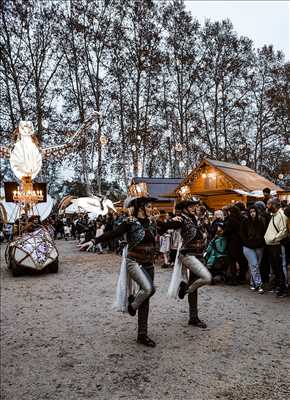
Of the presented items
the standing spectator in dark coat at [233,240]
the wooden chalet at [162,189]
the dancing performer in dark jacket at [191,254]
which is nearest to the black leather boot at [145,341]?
the dancing performer in dark jacket at [191,254]

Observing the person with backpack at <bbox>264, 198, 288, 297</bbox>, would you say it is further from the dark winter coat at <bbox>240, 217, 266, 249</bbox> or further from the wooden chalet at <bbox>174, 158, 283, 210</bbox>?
the wooden chalet at <bbox>174, 158, 283, 210</bbox>

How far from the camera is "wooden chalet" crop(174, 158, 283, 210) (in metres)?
14.5

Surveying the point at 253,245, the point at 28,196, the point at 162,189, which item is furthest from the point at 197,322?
the point at 162,189

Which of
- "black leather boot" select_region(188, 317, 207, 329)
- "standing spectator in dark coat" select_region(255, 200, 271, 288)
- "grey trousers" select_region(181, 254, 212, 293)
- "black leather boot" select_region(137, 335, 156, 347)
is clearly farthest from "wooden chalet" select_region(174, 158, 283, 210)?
"black leather boot" select_region(137, 335, 156, 347)

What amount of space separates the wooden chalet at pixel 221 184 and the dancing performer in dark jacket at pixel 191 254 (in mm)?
8840

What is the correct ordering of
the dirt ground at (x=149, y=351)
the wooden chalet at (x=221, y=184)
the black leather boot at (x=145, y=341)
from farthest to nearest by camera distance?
1. the wooden chalet at (x=221, y=184)
2. the black leather boot at (x=145, y=341)
3. the dirt ground at (x=149, y=351)

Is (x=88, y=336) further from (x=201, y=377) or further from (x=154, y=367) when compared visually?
(x=201, y=377)

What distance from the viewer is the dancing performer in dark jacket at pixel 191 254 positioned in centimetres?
467

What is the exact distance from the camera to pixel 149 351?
387cm

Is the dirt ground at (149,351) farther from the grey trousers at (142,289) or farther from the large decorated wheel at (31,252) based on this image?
the large decorated wheel at (31,252)

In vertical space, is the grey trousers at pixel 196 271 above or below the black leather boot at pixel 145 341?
above

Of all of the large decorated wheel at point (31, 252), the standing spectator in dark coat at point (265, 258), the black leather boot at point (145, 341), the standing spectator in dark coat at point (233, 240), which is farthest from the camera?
the large decorated wheel at point (31, 252)

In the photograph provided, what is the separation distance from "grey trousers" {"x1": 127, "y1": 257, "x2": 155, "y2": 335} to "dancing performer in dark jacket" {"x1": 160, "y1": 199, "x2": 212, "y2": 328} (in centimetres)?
75

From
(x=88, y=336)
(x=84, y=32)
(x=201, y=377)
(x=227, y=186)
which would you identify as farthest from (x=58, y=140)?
(x=201, y=377)
